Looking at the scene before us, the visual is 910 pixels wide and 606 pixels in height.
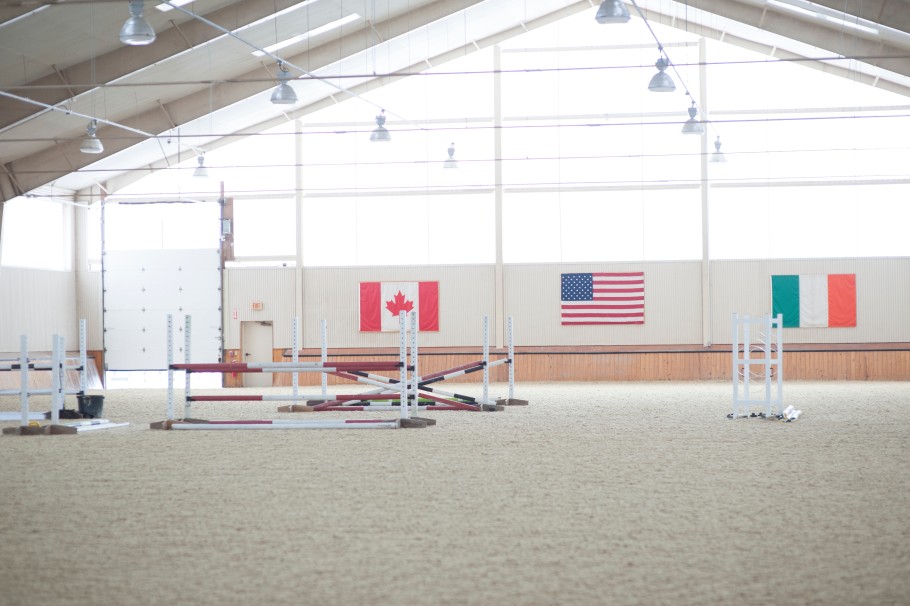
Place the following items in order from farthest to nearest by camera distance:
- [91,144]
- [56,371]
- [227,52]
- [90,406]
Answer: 1. [227,52]
2. [91,144]
3. [90,406]
4. [56,371]

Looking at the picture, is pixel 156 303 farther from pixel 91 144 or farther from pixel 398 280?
pixel 91 144

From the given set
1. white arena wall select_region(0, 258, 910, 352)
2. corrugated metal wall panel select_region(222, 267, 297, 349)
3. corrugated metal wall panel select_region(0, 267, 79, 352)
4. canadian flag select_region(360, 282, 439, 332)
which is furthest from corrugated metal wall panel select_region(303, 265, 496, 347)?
corrugated metal wall panel select_region(0, 267, 79, 352)

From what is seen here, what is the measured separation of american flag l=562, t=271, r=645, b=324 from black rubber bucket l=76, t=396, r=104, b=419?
1256 centimetres

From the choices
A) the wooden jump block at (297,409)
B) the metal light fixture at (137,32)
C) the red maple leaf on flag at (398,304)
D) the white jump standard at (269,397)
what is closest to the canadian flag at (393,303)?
the red maple leaf on flag at (398,304)

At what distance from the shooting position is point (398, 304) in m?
22.7

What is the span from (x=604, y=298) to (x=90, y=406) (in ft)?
43.3

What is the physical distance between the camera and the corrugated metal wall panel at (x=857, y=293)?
21.9m

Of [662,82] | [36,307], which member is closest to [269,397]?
[662,82]

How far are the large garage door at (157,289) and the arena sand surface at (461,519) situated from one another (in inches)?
528

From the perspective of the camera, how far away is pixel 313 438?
9.60 metres

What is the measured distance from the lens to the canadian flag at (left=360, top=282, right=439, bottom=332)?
2270cm

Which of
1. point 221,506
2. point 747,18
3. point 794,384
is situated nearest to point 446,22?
point 747,18

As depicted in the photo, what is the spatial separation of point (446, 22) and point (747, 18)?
21.2 ft

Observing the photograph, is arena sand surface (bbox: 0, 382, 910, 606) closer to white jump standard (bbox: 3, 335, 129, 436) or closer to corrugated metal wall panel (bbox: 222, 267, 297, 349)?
white jump standard (bbox: 3, 335, 129, 436)
